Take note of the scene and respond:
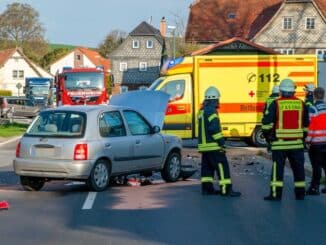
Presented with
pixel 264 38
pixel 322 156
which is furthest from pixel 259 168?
pixel 264 38

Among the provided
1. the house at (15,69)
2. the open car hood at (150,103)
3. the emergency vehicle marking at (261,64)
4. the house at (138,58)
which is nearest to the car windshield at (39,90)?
the house at (15,69)

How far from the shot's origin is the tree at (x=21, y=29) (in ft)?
296

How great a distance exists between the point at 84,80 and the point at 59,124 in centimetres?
2396

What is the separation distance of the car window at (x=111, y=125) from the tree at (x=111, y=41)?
329 ft

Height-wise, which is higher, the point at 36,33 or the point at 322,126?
the point at 36,33

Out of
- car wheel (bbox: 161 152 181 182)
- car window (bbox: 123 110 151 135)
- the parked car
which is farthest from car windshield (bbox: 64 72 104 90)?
car window (bbox: 123 110 151 135)

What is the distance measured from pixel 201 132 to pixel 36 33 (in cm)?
8173

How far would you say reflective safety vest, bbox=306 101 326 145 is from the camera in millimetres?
13141

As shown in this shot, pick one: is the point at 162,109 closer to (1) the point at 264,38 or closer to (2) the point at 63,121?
(2) the point at 63,121

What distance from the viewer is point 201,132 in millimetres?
13070

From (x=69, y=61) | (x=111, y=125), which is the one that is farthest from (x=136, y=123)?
(x=69, y=61)

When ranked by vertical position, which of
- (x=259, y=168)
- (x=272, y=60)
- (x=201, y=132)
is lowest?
(x=259, y=168)

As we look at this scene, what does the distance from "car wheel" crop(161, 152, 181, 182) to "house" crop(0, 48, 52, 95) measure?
7626 cm

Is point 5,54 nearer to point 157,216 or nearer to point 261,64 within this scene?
point 261,64
